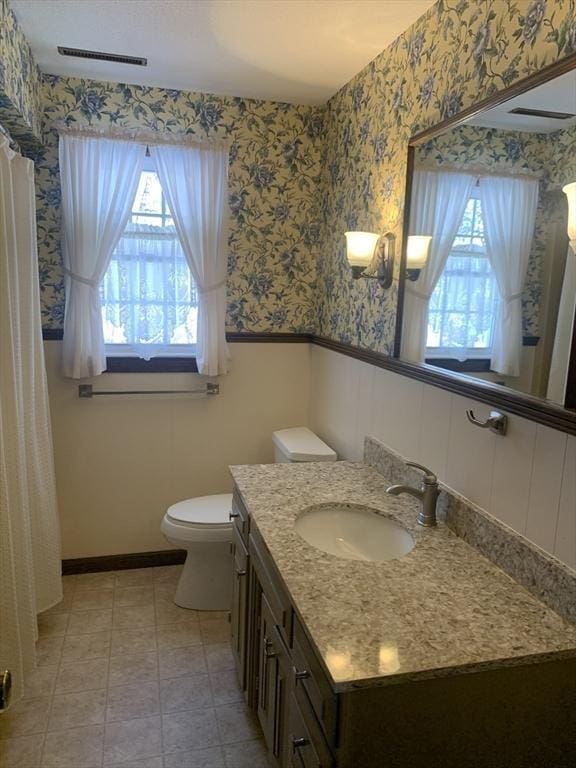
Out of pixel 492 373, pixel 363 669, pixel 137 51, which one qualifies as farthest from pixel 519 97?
pixel 137 51

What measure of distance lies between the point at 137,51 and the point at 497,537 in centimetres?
232

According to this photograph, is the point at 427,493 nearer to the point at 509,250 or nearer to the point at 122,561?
the point at 509,250

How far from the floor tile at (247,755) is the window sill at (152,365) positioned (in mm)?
1750

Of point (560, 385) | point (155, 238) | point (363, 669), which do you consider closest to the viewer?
point (363, 669)

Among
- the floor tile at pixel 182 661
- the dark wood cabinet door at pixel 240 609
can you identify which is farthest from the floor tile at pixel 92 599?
the dark wood cabinet door at pixel 240 609

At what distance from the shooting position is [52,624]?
2.61 meters

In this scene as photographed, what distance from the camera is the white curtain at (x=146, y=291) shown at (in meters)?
2.87

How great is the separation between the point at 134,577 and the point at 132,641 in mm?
576

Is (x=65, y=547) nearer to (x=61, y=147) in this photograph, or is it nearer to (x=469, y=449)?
(x=61, y=147)

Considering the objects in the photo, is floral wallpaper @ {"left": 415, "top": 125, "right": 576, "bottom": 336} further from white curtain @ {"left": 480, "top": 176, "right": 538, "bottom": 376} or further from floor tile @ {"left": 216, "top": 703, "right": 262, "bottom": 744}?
floor tile @ {"left": 216, "top": 703, "right": 262, "bottom": 744}

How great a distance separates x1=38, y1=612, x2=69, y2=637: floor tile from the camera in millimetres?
2547

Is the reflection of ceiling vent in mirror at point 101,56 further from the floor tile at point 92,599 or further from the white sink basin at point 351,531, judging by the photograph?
the floor tile at point 92,599

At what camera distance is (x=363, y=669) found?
1.08m

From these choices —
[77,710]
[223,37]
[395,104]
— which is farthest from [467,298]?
[77,710]
